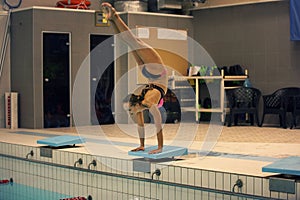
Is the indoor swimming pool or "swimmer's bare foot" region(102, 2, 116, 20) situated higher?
"swimmer's bare foot" region(102, 2, 116, 20)

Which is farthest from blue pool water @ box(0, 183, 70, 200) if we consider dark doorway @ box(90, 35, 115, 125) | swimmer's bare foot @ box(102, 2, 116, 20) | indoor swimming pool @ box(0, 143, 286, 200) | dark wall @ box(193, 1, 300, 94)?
dark wall @ box(193, 1, 300, 94)

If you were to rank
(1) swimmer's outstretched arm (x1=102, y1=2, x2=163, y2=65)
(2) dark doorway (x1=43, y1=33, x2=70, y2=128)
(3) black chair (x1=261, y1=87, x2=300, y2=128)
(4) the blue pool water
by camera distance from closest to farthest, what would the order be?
(1) swimmer's outstretched arm (x1=102, y1=2, x2=163, y2=65) < (4) the blue pool water < (3) black chair (x1=261, y1=87, x2=300, y2=128) < (2) dark doorway (x1=43, y1=33, x2=70, y2=128)

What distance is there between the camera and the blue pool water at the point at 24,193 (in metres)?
6.41

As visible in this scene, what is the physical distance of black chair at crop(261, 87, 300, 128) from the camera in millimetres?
10594

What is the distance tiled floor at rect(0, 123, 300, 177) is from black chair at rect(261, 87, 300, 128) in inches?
11.8

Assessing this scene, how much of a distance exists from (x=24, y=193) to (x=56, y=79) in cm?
491

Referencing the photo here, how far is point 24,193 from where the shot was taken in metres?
6.64

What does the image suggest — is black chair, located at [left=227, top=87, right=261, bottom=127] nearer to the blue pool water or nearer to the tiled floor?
the tiled floor

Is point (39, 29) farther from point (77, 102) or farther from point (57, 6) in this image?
point (77, 102)

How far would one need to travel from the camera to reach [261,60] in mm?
11711

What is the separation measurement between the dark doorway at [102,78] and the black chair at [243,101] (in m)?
2.45

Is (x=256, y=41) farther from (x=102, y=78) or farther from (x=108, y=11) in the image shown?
(x=108, y=11)

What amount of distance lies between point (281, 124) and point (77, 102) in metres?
3.85

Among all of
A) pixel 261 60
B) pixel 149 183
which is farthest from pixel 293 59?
pixel 149 183
